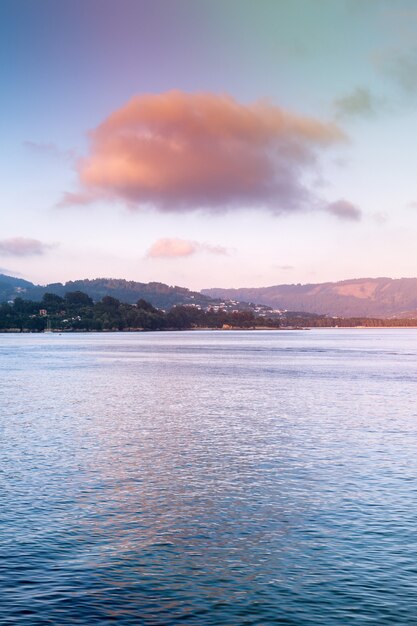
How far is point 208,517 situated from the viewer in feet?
88.0

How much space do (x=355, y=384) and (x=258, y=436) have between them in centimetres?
4224

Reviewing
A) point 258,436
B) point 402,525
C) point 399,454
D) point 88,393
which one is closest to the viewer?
point 402,525

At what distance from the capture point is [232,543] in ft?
77.9

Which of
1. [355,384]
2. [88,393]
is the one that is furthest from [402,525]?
[355,384]

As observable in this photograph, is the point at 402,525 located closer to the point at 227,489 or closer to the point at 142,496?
the point at 227,489

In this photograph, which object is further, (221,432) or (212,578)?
(221,432)

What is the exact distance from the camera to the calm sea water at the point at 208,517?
61.8ft

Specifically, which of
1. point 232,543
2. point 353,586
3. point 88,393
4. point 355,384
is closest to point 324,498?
point 232,543

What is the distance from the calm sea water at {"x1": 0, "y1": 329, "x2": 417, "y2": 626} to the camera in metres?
18.8

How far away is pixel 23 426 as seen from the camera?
48.6m

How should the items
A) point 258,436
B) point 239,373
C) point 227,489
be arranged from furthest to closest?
point 239,373
point 258,436
point 227,489

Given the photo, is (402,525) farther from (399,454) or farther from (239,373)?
(239,373)

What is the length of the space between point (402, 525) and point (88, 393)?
53771mm

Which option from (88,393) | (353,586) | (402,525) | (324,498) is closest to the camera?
(353,586)
